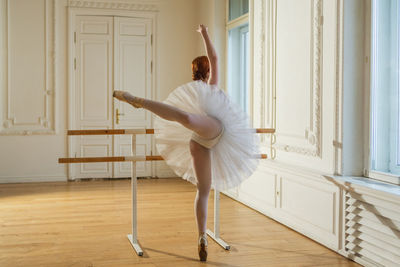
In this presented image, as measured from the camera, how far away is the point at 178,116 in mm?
2828

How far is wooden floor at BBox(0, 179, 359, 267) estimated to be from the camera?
127 inches

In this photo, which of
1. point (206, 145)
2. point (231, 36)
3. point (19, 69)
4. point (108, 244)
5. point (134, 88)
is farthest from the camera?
point (134, 88)

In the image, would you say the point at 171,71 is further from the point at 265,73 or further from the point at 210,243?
the point at 210,243

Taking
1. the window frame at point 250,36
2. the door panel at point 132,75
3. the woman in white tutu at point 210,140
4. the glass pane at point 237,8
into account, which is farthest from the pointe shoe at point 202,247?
the door panel at point 132,75

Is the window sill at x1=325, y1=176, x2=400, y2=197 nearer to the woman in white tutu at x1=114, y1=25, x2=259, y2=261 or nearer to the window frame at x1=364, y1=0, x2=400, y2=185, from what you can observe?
the window frame at x1=364, y1=0, x2=400, y2=185

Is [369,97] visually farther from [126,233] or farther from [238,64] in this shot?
[238,64]

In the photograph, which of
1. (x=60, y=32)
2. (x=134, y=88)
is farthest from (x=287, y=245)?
(x=60, y=32)

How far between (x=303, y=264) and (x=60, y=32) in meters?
5.13

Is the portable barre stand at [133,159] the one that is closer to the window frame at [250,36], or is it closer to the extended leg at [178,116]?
the extended leg at [178,116]

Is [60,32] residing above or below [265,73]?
above

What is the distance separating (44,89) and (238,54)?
2.84 m

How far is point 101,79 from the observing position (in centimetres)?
699

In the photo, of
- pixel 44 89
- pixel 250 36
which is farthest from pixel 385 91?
pixel 44 89

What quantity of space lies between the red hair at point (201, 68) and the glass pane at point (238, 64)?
8.48ft
